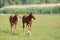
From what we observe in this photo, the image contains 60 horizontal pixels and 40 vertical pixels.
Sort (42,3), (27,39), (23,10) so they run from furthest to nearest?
(42,3), (23,10), (27,39)

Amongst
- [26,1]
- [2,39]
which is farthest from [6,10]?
[2,39]

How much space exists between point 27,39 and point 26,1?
214ft

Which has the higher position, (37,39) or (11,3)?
(37,39)

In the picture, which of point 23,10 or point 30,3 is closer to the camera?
point 23,10

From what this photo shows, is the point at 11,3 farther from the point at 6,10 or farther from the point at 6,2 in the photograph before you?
the point at 6,10

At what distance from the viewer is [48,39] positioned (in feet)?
59.4

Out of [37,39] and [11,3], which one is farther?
[11,3]

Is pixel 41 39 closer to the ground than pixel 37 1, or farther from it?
farther from it

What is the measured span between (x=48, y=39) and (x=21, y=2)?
63.7m

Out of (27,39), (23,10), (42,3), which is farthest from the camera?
(42,3)

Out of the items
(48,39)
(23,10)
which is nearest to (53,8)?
(23,10)

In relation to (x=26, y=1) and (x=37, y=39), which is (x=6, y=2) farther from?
(x=37, y=39)

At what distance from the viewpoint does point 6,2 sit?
3184 inches

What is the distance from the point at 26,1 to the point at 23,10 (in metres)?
19.3
